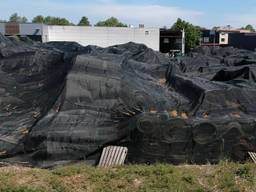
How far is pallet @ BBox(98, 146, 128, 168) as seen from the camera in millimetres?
6551

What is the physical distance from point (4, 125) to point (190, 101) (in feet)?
12.4

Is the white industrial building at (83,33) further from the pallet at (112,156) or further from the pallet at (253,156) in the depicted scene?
the pallet at (253,156)

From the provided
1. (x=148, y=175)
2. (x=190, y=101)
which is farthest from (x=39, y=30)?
(x=148, y=175)

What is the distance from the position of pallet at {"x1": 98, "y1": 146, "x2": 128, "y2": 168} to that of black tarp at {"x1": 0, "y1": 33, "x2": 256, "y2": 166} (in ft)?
0.50

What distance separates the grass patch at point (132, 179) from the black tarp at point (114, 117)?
87 centimetres

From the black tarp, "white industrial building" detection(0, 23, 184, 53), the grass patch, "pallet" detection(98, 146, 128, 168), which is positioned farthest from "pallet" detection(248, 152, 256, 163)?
"white industrial building" detection(0, 23, 184, 53)

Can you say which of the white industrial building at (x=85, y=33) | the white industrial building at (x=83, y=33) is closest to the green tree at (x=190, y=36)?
the white industrial building at (x=85, y=33)

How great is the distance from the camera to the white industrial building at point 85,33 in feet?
161

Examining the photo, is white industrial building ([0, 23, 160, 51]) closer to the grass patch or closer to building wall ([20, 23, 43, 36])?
building wall ([20, 23, 43, 36])

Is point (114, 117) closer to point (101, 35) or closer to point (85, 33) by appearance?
point (85, 33)

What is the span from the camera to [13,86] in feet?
31.4

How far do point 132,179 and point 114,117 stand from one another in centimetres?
195

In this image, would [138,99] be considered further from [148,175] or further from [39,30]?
[39,30]

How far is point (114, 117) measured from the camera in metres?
7.39
